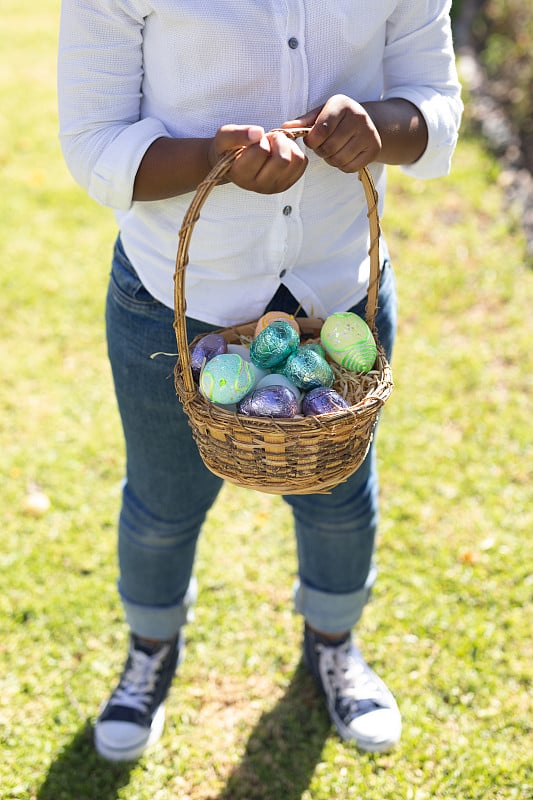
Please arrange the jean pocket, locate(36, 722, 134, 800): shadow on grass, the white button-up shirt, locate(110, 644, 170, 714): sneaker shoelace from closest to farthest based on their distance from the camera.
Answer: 1. the white button-up shirt
2. the jean pocket
3. locate(36, 722, 134, 800): shadow on grass
4. locate(110, 644, 170, 714): sneaker shoelace

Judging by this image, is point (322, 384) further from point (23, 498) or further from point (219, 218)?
point (23, 498)

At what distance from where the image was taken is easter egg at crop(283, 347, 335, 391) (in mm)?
1448

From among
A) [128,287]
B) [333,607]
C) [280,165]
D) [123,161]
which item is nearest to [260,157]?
[280,165]

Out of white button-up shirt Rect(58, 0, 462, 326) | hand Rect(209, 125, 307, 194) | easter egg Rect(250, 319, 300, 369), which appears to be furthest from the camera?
easter egg Rect(250, 319, 300, 369)

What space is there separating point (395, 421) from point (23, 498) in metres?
1.38

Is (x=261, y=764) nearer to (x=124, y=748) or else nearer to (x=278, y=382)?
Result: (x=124, y=748)

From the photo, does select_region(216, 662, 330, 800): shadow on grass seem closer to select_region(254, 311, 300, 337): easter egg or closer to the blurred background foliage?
select_region(254, 311, 300, 337): easter egg

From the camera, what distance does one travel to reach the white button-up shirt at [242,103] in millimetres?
1325

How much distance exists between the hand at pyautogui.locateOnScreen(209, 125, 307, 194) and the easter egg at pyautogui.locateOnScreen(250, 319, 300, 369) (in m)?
0.27

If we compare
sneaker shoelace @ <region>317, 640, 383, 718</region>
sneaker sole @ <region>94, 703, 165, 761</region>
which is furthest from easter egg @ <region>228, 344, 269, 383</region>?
sneaker sole @ <region>94, 703, 165, 761</region>

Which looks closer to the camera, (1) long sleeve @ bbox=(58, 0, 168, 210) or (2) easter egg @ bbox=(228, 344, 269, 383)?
(1) long sleeve @ bbox=(58, 0, 168, 210)

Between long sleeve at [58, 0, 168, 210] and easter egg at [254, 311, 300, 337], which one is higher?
long sleeve at [58, 0, 168, 210]

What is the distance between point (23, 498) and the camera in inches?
109

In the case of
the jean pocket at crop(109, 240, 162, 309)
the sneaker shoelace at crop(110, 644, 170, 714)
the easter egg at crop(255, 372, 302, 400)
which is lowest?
the sneaker shoelace at crop(110, 644, 170, 714)
